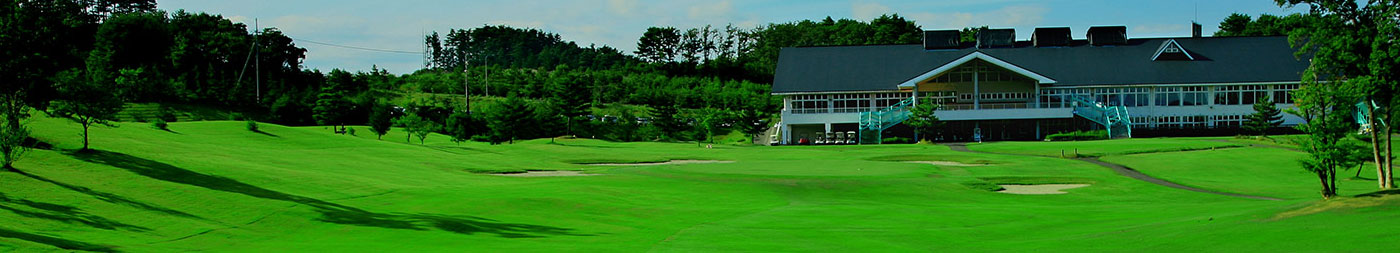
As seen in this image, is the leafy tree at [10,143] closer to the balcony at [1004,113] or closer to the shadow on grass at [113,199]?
the shadow on grass at [113,199]

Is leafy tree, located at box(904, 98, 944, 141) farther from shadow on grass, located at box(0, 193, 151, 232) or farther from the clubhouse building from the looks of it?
shadow on grass, located at box(0, 193, 151, 232)

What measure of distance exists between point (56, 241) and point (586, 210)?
1054 cm

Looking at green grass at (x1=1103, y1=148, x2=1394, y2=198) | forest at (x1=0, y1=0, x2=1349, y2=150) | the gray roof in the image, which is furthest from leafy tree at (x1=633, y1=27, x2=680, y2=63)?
green grass at (x1=1103, y1=148, x2=1394, y2=198)

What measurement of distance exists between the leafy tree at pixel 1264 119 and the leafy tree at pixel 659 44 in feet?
244

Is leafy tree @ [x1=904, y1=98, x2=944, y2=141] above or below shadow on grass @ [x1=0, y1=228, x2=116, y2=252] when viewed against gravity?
above

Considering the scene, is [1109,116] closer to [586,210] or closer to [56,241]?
[586,210]

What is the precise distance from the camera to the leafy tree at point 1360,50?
2683cm

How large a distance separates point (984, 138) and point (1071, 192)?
169 ft

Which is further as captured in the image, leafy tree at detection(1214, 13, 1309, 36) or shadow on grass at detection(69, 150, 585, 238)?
leafy tree at detection(1214, 13, 1309, 36)

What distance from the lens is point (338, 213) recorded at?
20.9 m

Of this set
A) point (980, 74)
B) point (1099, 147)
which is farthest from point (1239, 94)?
point (1099, 147)

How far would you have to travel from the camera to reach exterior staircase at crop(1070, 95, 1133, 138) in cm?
7638

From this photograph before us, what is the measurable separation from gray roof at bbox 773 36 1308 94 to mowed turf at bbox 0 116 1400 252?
49568 millimetres

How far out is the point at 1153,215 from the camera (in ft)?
65.7
